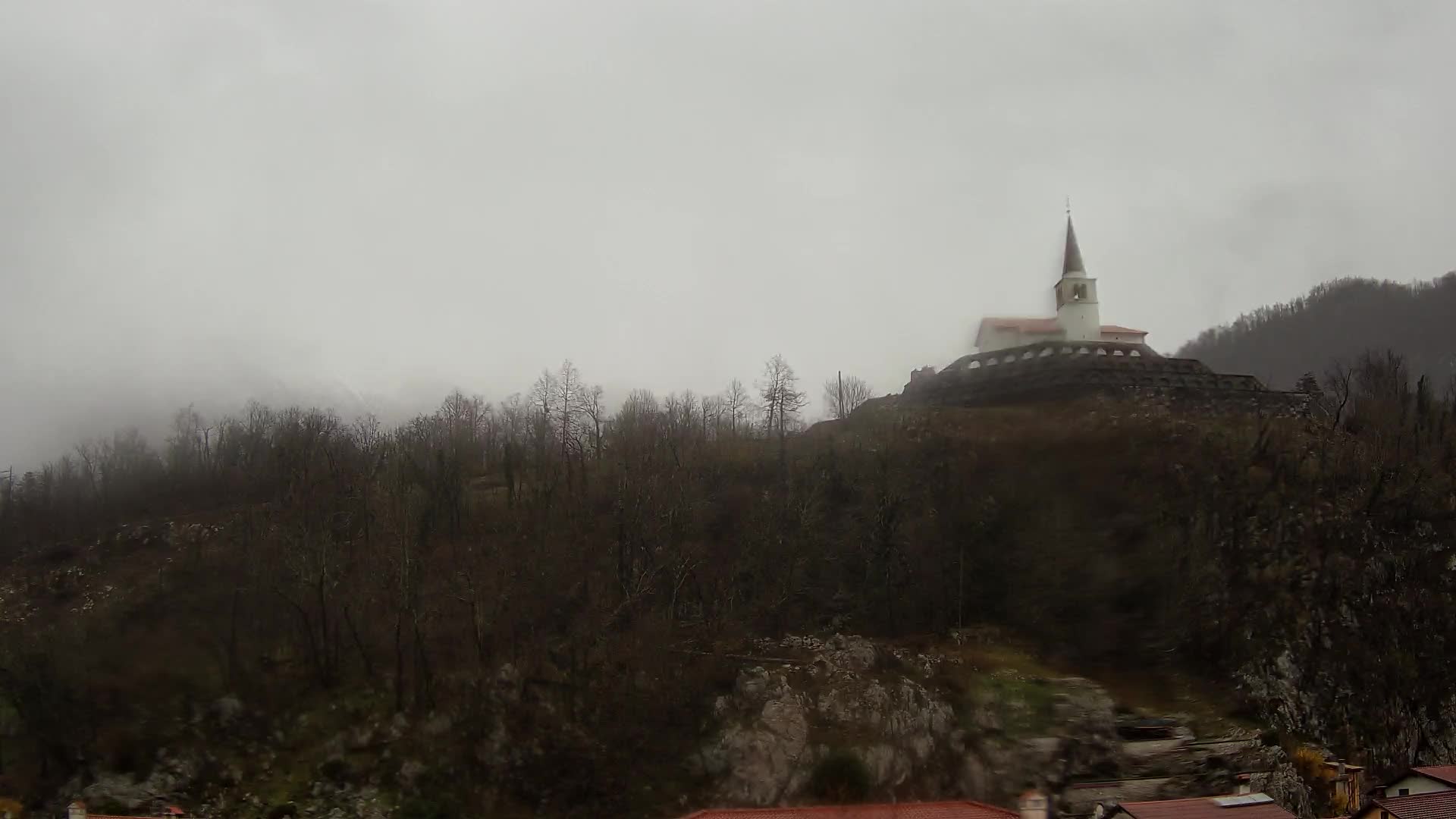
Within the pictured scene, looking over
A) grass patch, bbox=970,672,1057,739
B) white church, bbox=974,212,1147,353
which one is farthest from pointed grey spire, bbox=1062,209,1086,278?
grass patch, bbox=970,672,1057,739

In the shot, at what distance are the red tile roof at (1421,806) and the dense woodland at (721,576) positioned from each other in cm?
1016

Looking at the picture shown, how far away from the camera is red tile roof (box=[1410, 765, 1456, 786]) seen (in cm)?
3109

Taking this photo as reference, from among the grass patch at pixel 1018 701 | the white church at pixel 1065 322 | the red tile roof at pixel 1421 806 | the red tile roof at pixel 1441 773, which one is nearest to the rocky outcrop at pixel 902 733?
the grass patch at pixel 1018 701

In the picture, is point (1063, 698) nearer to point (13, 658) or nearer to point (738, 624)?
point (738, 624)

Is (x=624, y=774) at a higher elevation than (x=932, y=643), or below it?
below

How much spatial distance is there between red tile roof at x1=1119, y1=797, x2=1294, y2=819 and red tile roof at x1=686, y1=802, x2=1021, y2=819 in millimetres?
3753

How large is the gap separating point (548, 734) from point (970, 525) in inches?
847

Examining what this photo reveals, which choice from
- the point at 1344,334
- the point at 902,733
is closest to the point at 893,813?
the point at 902,733

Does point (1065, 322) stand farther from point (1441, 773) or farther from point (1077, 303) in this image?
point (1441, 773)

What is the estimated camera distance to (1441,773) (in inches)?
1268

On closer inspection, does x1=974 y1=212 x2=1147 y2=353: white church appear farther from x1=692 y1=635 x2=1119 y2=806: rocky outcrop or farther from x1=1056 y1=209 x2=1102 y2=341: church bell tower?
x1=692 y1=635 x2=1119 y2=806: rocky outcrop

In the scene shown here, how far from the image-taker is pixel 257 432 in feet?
255

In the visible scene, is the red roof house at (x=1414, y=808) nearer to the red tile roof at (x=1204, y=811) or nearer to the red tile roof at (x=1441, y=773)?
the red tile roof at (x=1441, y=773)

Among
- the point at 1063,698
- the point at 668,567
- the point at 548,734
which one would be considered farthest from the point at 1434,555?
the point at 548,734
